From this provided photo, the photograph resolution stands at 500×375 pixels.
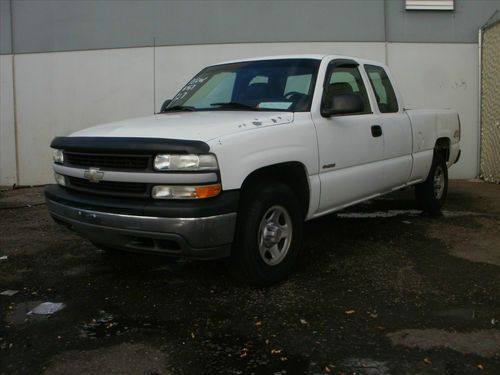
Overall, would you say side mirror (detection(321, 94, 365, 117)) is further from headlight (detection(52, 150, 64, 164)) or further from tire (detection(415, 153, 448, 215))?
tire (detection(415, 153, 448, 215))

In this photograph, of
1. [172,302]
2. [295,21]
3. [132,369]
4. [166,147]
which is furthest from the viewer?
[295,21]

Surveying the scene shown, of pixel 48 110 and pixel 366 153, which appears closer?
pixel 366 153

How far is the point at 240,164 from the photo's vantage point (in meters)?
3.67

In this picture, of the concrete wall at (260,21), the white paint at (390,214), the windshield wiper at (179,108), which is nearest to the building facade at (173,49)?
the concrete wall at (260,21)

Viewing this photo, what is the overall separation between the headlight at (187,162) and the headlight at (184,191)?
0.12 m

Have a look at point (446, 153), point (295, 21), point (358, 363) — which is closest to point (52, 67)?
point (295, 21)

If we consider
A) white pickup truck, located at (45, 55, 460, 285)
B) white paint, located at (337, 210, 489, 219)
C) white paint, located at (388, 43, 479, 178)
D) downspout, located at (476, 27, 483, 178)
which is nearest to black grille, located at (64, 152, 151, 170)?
white pickup truck, located at (45, 55, 460, 285)

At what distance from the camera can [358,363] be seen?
298 centimetres

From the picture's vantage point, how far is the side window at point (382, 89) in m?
5.60

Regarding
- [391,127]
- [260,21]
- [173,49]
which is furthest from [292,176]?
[173,49]

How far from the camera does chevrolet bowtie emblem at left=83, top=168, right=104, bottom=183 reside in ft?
12.5

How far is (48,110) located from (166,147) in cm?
779

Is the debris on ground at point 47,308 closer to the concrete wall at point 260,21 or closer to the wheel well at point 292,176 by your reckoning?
the wheel well at point 292,176

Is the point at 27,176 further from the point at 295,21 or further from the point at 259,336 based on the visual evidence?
the point at 259,336
